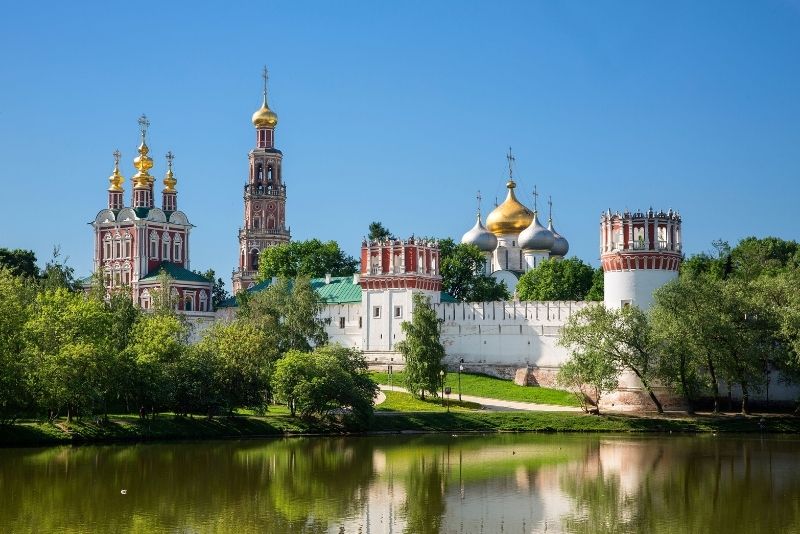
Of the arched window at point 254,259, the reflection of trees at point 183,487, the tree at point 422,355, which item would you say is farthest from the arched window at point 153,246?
the reflection of trees at point 183,487

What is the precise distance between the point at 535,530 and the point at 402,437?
19542mm

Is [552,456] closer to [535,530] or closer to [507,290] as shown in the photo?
[535,530]

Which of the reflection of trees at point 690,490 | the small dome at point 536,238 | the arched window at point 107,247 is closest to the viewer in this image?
the reflection of trees at point 690,490

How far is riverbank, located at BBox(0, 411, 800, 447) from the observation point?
139 ft

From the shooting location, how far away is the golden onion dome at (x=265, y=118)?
266 ft

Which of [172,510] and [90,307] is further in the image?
[90,307]

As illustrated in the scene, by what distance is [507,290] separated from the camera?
7362cm

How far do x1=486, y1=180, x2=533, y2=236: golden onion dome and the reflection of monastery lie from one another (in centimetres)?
6

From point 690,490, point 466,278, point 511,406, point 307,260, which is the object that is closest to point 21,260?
point 307,260

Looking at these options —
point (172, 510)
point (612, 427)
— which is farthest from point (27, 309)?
Result: point (612, 427)

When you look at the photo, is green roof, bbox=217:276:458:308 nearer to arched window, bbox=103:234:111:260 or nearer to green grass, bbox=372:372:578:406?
green grass, bbox=372:372:578:406

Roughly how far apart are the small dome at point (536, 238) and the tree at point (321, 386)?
31700mm

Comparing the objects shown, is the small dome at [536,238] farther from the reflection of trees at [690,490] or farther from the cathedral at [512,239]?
the reflection of trees at [690,490]

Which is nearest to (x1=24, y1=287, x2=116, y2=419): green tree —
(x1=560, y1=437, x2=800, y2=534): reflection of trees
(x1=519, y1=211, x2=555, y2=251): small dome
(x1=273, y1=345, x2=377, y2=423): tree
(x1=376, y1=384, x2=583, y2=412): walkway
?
(x1=273, y1=345, x2=377, y2=423): tree
